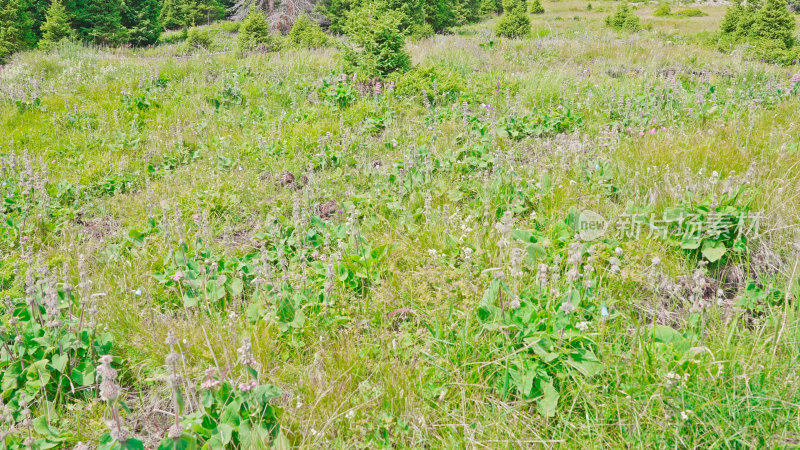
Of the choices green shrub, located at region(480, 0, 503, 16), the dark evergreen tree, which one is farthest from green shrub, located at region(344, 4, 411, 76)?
green shrub, located at region(480, 0, 503, 16)

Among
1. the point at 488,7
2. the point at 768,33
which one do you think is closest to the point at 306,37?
the point at 768,33

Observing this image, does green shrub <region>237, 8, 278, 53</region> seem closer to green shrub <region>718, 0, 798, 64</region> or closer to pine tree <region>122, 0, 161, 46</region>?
green shrub <region>718, 0, 798, 64</region>

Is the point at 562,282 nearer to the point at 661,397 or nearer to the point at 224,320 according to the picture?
the point at 661,397

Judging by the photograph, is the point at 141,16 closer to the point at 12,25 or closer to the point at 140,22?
the point at 140,22

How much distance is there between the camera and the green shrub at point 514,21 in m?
21.7

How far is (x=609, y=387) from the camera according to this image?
2102 millimetres

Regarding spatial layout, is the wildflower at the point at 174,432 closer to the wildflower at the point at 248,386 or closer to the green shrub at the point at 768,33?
the wildflower at the point at 248,386

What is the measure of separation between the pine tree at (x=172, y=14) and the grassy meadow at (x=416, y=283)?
36893 mm

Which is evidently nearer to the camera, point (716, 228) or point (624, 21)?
point (716, 228)

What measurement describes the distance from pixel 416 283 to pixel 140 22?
3701cm

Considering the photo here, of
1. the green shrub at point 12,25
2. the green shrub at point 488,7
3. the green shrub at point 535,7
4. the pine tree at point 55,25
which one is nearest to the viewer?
the green shrub at point 12,25

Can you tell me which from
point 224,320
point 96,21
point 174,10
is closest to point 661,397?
point 224,320

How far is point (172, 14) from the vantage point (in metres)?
38.2

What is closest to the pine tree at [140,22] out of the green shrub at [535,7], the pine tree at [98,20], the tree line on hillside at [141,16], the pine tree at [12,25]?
the tree line on hillside at [141,16]
